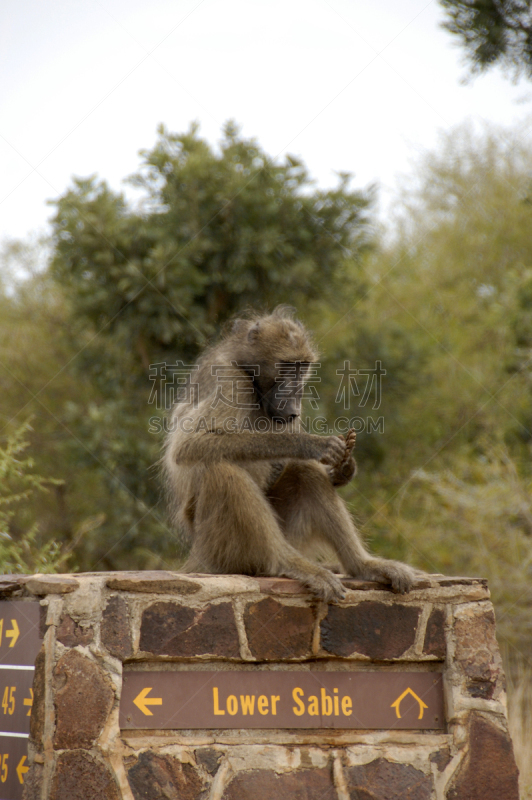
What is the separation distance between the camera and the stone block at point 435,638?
332 cm

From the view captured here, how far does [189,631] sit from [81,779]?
63 centimetres

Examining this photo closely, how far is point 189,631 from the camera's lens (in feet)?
10.0

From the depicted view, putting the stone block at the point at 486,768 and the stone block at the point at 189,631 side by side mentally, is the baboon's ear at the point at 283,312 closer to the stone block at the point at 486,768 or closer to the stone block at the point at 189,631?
the stone block at the point at 189,631

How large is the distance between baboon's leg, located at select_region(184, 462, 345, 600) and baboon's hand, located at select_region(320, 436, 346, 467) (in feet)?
1.09

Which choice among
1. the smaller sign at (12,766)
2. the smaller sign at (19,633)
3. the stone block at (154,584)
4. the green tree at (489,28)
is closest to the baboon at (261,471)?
the stone block at (154,584)

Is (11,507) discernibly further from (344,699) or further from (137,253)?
(344,699)

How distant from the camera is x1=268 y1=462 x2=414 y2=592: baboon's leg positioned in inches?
142

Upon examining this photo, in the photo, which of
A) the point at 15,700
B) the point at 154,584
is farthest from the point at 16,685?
the point at 154,584

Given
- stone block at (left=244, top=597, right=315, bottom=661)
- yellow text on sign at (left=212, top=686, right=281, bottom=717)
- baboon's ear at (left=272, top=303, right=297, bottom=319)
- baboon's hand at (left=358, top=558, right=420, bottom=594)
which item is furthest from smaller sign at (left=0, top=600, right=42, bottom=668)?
baboon's ear at (left=272, top=303, right=297, bottom=319)

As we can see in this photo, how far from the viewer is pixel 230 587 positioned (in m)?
3.16

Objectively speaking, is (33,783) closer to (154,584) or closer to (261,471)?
(154,584)

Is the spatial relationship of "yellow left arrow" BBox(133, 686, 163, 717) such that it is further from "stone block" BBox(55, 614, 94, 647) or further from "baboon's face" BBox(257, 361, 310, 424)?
"baboon's face" BBox(257, 361, 310, 424)

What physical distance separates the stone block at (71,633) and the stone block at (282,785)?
2.59 feet

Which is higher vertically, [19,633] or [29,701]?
[19,633]
